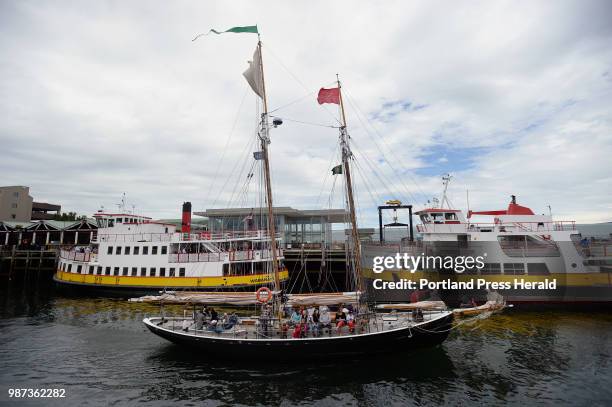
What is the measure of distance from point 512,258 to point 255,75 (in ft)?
93.3

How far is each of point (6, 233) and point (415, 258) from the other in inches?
3074

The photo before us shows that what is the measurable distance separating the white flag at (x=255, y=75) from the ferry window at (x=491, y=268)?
26124mm

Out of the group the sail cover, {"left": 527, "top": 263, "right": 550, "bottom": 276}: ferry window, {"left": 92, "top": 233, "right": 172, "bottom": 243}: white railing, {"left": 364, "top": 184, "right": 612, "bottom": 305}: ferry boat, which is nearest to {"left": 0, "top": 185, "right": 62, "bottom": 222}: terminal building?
A: {"left": 92, "top": 233, "right": 172, "bottom": 243}: white railing

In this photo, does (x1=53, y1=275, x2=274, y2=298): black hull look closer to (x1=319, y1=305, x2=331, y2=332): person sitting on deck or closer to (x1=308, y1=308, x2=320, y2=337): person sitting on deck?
(x1=308, y1=308, x2=320, y2=337): person sitting on deck

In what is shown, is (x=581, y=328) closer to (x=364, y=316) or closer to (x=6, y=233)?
(x=364, y=316)

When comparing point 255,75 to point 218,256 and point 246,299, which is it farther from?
point 218,256

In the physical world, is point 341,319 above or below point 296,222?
below

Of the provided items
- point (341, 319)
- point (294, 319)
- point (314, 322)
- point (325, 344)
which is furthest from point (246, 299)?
point (341, 319)

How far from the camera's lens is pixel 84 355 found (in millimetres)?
18188

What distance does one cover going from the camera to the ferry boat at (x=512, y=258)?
28641 mm

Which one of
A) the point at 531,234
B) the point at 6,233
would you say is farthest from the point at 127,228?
the point at 6,233

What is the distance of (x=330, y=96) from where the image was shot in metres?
21.3

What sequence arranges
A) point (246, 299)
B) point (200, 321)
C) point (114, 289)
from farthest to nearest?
point (114, 289), point (246, 299), point (200, 321)

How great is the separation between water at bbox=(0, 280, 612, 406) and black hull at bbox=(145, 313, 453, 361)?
555mm
